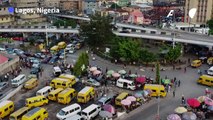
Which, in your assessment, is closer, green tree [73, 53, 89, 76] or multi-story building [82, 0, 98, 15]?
green tree [73, 53, 89, 76]

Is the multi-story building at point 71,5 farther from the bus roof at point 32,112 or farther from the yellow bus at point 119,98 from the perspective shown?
the bus roof at point 32,112

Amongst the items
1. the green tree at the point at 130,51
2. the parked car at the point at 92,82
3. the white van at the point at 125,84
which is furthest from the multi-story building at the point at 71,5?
the white van at the point at 125,84

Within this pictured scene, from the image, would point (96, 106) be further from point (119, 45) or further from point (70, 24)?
point (70, 24)

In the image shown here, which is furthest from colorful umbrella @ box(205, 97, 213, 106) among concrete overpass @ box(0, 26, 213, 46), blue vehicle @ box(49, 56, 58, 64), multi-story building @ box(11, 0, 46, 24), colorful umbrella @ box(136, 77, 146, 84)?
multi-story building @ box(11, 0, 46, 24)

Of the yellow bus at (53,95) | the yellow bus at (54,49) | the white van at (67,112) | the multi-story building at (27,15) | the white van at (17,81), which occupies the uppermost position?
the multi-story building at (27,15)

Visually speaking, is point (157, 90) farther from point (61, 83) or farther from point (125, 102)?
point (61, 83)

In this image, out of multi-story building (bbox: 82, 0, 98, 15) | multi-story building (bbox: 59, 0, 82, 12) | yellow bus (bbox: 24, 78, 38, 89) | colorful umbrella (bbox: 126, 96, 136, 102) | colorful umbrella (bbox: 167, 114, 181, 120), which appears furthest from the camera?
multi-story building (bbox: 59, 0, 82, 12)

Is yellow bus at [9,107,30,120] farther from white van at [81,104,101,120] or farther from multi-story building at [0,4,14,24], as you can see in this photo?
multi-story building at [0,4,14,24]

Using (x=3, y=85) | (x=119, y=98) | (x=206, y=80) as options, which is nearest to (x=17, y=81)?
(x=3, y=85)
